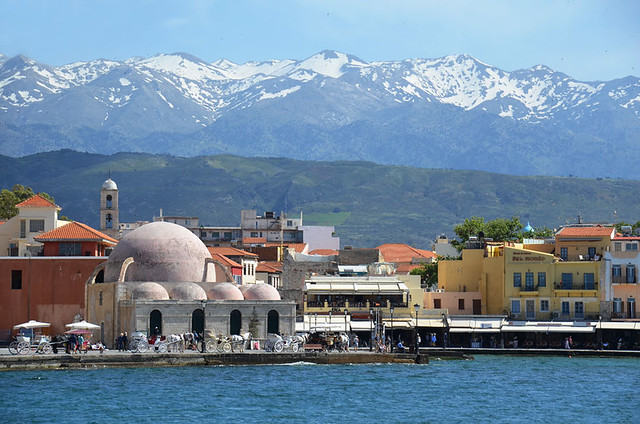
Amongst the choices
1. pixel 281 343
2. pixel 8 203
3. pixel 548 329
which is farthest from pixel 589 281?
pixel 8 203

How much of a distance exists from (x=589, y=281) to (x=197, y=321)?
2578 centimetres

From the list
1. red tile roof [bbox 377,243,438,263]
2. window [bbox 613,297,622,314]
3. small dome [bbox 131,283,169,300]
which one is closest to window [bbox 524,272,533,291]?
window [bbox 613,297,622,314]

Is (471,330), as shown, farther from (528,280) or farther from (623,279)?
(623,279)

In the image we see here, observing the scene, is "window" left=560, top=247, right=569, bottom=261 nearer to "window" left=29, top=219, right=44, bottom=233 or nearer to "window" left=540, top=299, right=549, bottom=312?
"window" left=540, top=299, right=549, bottom=312

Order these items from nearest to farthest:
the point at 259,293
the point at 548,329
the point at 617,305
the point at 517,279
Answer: the point at 259,293 < the point at 548,329 < the point at 617,305 < the point at 517,279

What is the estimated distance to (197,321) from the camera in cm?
6444

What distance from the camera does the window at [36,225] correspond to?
86.1 meters

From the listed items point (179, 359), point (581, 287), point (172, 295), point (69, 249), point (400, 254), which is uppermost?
point (400, 254)

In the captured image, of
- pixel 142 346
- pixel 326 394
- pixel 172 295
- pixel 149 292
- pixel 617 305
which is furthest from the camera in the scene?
pixel 617 305

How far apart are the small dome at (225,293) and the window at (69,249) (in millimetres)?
11414

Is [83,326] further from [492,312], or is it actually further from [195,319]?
[492,312]

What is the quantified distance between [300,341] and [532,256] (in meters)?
20.0

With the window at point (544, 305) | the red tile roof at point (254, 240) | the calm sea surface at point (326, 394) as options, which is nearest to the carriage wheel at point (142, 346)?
the calm sea surface at point (326, 394)

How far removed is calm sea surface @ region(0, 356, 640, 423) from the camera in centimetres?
4434
